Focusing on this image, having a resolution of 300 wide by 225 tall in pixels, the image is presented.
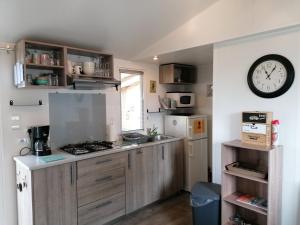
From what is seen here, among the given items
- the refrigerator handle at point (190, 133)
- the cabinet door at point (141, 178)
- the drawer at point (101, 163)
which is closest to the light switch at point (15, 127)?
the drawer at point (101, 163)

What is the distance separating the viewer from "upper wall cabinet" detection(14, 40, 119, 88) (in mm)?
2367

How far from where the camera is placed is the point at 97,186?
2.60 meters

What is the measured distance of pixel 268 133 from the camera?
2.08 m

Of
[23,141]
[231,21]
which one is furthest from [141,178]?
[231,21]

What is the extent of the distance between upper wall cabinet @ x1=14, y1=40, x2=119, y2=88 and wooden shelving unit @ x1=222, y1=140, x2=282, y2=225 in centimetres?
167

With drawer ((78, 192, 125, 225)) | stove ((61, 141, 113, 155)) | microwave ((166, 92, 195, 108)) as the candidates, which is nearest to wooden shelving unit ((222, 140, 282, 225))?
drawer ((78, 192, 125, 225))

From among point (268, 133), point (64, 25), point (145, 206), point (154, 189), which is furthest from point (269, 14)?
point (145, 206)

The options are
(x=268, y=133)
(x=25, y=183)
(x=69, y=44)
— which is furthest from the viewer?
(x=69, y=44)

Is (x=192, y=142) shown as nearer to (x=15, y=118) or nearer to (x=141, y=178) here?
(x=141, y=178)

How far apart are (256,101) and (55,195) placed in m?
2.20

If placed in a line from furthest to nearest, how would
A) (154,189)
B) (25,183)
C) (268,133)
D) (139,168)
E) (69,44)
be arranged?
(154,189)
(139,168)
(69,44)
(25,183)
(268,133)

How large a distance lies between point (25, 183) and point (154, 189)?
5.40 ft

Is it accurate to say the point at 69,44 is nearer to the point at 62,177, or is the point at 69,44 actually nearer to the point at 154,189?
the point at 62,177

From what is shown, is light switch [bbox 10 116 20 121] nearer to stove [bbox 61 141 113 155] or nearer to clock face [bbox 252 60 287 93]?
stove [bbox 61 141 113 155]
